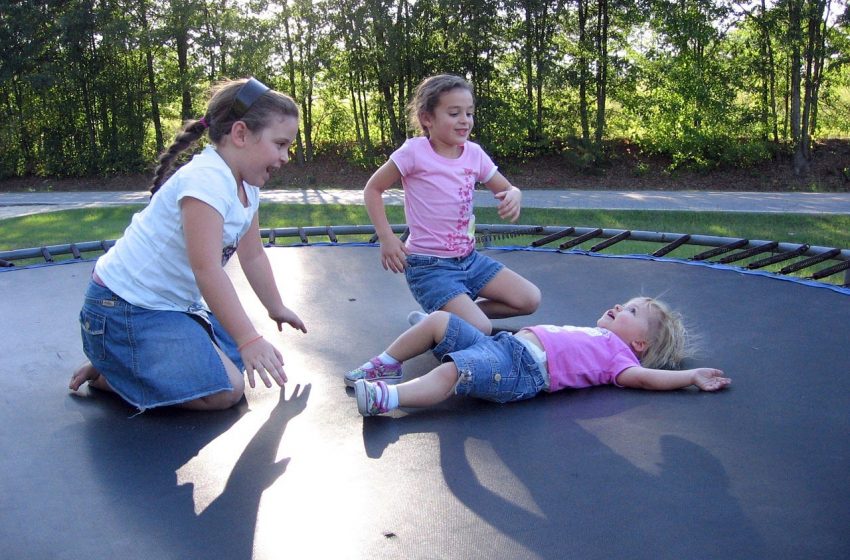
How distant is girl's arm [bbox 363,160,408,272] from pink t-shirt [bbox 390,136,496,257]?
0.04 meters

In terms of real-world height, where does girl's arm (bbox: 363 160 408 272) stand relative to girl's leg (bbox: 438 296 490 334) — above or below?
above

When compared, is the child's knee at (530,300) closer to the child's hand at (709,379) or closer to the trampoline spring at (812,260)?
the child's hand at (709,379)

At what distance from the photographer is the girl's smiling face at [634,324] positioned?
192cm

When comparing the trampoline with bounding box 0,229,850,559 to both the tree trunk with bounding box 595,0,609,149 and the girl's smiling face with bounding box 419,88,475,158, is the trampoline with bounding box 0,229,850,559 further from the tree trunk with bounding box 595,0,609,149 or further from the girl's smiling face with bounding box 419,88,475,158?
the tree trunk with bounding box 595,0,609,149

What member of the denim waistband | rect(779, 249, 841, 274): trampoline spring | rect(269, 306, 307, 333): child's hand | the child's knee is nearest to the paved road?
rect(779, 249, 841, 274): trampoline spring

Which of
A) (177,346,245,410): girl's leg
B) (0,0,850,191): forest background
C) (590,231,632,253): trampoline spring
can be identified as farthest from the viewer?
(0,0,850,191): forest background

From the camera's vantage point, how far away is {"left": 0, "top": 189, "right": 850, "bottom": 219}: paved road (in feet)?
19.8

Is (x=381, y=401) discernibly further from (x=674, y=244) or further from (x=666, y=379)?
(x=674, y=244)

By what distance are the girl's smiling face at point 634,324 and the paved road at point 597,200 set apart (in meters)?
4.24

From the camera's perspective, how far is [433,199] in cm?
240

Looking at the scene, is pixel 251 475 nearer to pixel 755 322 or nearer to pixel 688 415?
pixel 688 415

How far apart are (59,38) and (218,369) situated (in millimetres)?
8833

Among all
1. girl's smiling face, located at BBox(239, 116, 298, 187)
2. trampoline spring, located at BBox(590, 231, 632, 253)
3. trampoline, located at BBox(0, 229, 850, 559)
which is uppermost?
girl's smiling face, located at BBox(239, 116, 298, 187)

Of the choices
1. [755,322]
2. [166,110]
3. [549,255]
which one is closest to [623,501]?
[755,322]
